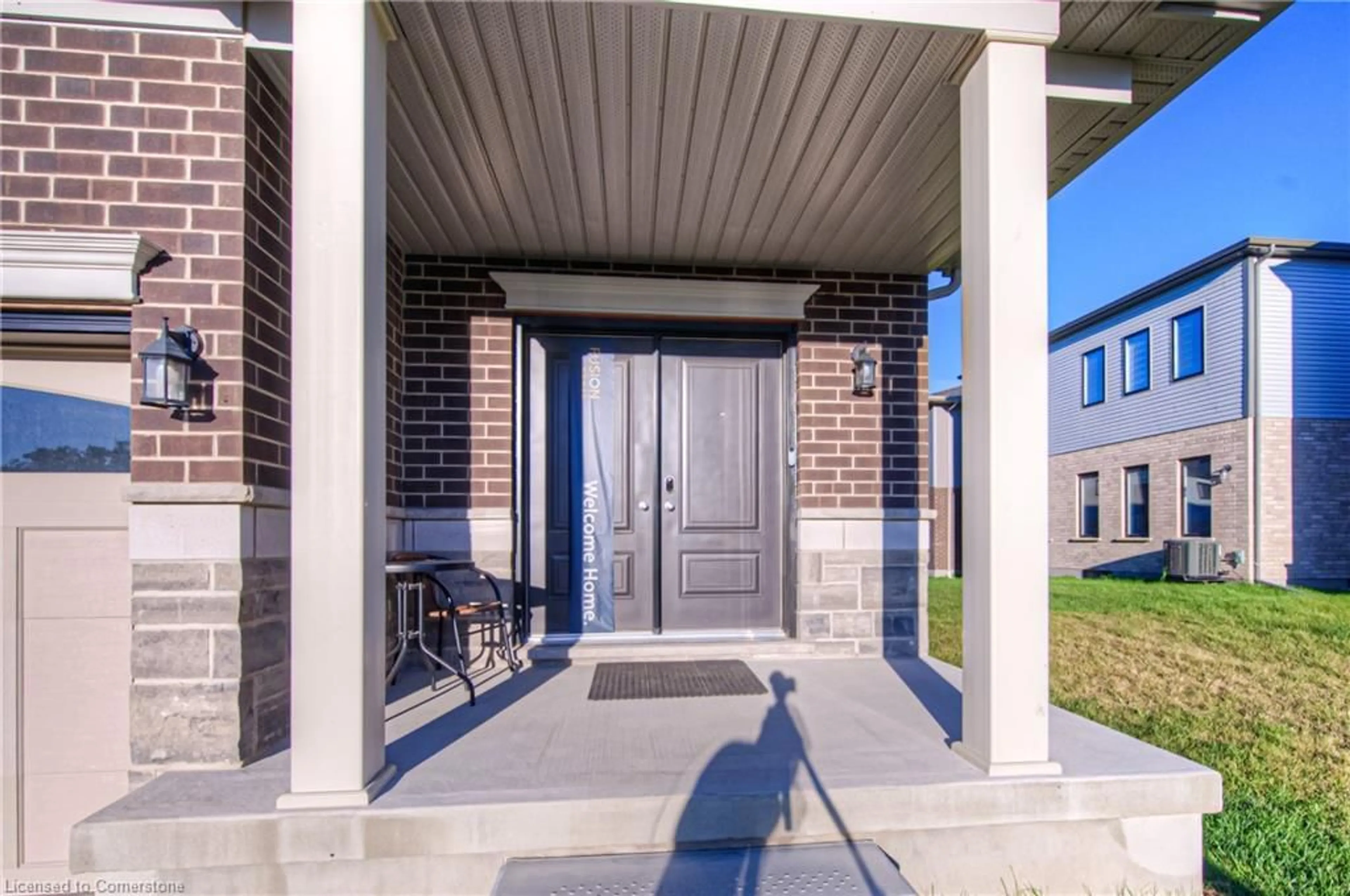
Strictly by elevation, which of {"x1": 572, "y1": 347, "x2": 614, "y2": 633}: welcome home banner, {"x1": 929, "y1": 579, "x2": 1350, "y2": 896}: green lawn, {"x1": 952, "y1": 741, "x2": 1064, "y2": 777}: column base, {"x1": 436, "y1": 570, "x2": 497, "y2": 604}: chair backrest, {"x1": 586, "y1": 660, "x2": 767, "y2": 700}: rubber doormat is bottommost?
{"x1": 929, "y1": 579, "x2": 1350, "y2": 896}: green lawn

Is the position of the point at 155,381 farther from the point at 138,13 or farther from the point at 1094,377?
the point at 1094,377

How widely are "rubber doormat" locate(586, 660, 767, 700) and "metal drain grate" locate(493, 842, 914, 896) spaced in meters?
1.18

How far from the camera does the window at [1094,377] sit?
1340cm

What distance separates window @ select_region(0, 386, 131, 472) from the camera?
2.43 metres

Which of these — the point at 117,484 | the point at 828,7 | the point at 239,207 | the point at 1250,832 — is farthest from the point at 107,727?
the point at 1250,832

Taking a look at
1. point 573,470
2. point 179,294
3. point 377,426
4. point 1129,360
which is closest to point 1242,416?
point 1129,360

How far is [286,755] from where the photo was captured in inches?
93.2

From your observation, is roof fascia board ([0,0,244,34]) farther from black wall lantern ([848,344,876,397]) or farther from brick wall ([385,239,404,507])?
black wall lantern ([848,344,876,397])

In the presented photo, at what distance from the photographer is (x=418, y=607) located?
3602mm

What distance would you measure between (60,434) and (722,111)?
2743 millimetres

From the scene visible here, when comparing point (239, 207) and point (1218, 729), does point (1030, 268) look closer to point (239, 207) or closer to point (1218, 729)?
point (239, 207)

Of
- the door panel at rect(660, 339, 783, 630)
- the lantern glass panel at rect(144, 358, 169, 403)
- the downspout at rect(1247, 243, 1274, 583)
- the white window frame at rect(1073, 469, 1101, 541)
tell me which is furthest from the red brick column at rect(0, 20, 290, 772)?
the white window frame at rect(1073, 469, 1101, 541)

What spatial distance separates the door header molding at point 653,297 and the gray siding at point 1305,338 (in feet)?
31.7

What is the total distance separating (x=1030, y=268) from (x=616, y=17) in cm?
158
